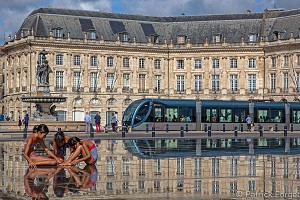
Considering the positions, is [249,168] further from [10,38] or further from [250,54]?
[10,38]

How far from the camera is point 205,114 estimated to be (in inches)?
2660

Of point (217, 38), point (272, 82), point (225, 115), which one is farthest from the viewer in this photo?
point (217, 38)

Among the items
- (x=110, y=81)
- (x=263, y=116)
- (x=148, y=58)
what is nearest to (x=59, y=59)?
(x=110, y=81)

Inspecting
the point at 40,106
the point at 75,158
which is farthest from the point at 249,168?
the point at 40,106

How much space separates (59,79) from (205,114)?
37.5 meters

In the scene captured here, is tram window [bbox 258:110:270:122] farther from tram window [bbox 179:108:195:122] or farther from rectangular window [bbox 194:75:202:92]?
rectangular window [bbox 194:75:202:92]

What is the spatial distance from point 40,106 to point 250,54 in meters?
46.7

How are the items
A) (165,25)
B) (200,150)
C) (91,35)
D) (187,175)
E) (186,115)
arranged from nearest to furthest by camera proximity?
(187,175) < (200,150) < (186,115) < (91,35) < (165,25)

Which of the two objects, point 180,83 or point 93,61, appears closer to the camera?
point 93,61

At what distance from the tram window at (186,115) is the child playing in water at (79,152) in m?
45.2

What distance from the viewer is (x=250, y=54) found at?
337 feet

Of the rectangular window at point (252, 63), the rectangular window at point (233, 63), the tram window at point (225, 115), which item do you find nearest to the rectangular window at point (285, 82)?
the rectangular window at point (252, 63)

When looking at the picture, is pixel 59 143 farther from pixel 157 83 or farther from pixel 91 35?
pixel 157 83

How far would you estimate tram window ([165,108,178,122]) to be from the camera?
216 ft
